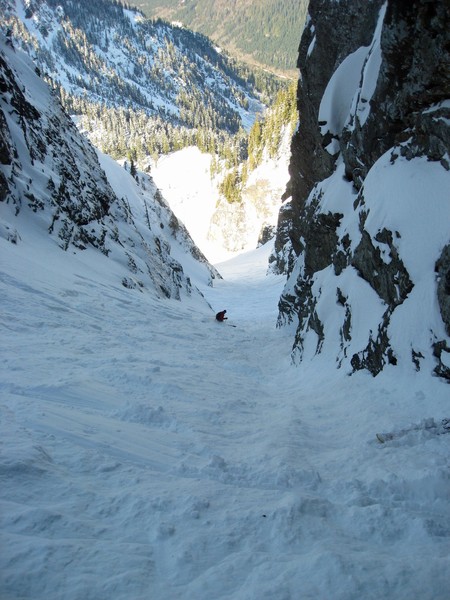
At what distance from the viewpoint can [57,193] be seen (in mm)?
19719

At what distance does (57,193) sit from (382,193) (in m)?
16.7

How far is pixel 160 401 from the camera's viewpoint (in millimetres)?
6578

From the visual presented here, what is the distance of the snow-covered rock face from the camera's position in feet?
23.0

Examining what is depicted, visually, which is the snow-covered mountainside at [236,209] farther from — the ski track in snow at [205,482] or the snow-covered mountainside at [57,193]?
the ski track in snow at [205,482]

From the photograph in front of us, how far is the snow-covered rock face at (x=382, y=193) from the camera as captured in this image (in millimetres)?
7000

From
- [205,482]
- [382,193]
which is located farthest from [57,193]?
[205,482]

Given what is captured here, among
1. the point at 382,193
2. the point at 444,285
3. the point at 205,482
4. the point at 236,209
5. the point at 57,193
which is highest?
the point at 236,209

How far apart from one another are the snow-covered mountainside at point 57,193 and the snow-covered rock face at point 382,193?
1065 cm

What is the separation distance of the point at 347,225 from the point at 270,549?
1020cm

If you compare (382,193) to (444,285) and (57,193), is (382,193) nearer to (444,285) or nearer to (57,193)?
(444,285)

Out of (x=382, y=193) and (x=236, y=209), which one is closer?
(x=382, y=193)

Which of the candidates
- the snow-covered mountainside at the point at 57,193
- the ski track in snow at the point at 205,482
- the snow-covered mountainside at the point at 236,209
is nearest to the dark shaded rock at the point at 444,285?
the ski track in snow at the point at 205,482

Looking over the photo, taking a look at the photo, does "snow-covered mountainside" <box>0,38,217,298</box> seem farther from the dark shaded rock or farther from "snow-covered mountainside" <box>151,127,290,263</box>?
"snow-covered mountainside" <box>151,127,290,263</box>

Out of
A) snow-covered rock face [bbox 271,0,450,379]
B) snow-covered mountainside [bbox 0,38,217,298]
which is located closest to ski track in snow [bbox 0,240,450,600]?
snow-covered rock face [bbox 271,0,450,379]
